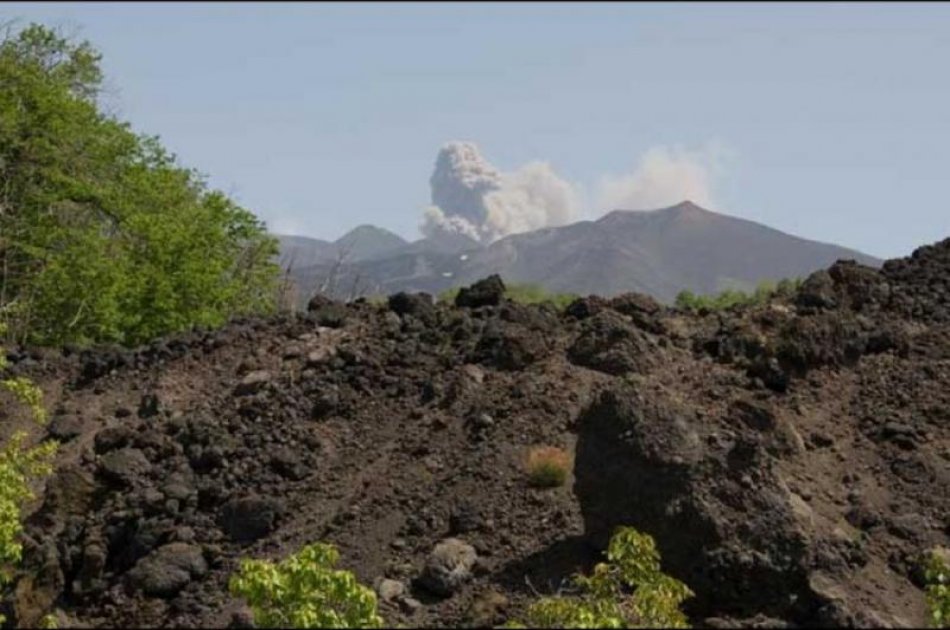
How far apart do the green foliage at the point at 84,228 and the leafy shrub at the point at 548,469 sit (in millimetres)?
19121

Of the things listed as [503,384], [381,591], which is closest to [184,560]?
[381,591]

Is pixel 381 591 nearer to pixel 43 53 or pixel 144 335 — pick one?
pixel 144 335

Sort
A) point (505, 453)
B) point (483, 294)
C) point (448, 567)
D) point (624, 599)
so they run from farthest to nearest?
point (483, 294) → point (505, 453) → point (448, 567) → point (624, 599)

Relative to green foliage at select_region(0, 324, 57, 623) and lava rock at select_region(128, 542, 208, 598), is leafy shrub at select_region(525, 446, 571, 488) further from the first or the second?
green foliage at select_region(0, 324, 57, 623)

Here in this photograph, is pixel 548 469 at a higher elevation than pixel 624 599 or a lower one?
higher

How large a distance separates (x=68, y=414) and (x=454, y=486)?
8.34 m

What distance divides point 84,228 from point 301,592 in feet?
92.2

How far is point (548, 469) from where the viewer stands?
17.3 m

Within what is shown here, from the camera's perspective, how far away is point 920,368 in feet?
68.2

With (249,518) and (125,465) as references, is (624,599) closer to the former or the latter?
(249,518)

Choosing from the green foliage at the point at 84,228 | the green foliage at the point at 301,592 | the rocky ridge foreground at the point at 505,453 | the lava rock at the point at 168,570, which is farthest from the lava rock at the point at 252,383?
the green foliage at the point at 84,228

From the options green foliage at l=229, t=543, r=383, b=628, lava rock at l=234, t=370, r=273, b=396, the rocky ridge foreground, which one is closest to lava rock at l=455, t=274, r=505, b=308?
the rocky ridge foreground

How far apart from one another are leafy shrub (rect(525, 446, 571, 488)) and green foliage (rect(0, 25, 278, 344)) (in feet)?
62.7

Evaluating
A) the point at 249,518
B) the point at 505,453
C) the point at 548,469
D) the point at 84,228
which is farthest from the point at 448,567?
the point at 84,228
